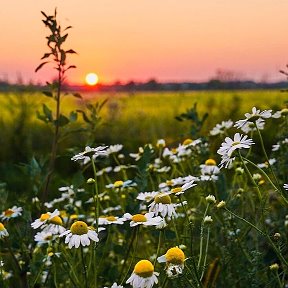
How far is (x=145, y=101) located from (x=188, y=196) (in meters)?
13.7

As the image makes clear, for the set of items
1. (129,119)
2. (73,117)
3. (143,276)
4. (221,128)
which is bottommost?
(129,119)

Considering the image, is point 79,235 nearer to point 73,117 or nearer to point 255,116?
point 255,116

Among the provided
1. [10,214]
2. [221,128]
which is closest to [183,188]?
[10,214]

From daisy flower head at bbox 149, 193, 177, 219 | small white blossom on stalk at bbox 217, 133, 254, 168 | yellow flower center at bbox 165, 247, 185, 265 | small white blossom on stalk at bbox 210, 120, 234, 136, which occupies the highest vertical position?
small white blossom on stalk at bbox 217, 133, 254, 168

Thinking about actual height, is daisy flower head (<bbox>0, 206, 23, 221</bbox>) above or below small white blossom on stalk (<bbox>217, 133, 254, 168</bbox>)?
below

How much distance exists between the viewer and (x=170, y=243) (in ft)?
8.32

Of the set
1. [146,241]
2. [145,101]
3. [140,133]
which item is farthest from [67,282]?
[145,101]

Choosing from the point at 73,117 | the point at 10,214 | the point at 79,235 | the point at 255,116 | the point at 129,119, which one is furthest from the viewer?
the point at 129,119

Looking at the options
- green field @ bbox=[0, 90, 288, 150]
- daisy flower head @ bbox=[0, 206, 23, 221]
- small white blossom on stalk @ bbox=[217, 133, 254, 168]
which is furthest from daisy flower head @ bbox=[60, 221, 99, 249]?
green field @ bbox=[0, 90, 288, 150]

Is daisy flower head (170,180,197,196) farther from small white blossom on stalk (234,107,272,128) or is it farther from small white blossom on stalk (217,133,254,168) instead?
small white blossom on stalk (234,107,272,128)

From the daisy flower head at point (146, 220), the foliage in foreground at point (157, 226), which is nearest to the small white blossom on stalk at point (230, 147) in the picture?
the foliage in foreground at point (157, 226)

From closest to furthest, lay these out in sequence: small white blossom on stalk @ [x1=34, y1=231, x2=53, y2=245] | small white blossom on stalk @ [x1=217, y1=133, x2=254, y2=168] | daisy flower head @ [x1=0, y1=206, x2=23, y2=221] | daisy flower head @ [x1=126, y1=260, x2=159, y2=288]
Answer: daisy flower head @ [x1=126, y1=260, x2=159, y2=288], small white blossom on stalk @ [x1=217, y1=133, x2=254, y2=168], small white blossom on stalk @ [x1=34, y1=231, x2=53, y2=245], daisy flower head @ [x1=0, y1=206, x2=23, y2=221]

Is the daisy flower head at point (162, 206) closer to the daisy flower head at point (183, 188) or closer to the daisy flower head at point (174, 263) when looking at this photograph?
the daisy flower head at point (183, 188)

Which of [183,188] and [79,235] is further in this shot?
[183,188]
